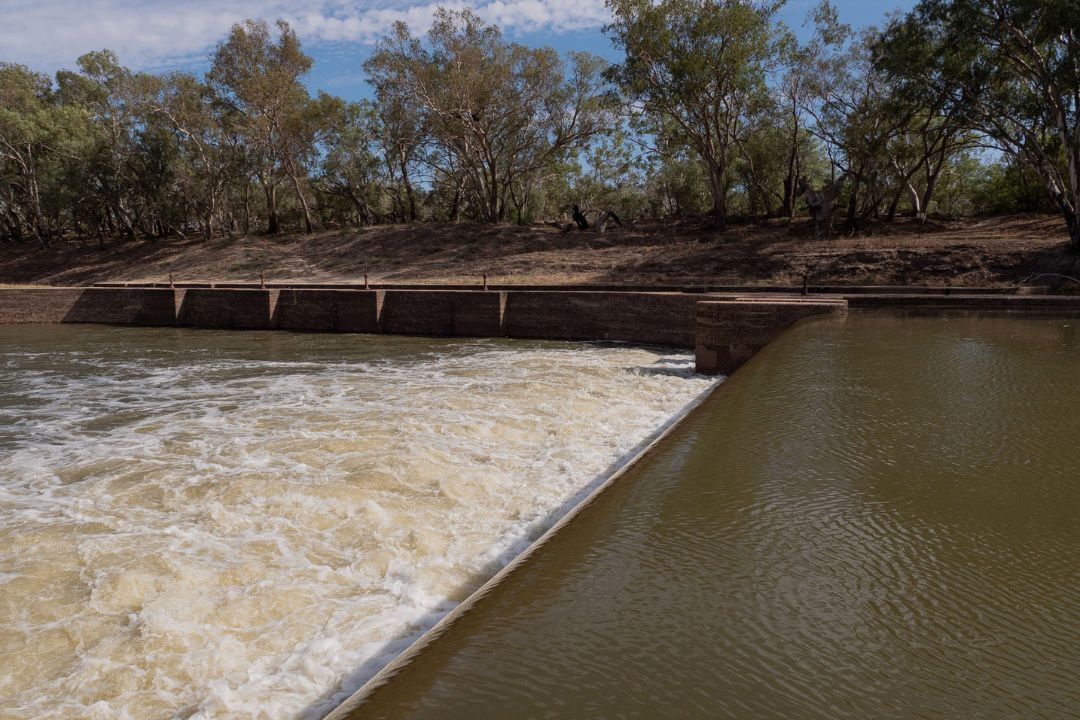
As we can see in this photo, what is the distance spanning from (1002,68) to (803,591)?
25.4 m

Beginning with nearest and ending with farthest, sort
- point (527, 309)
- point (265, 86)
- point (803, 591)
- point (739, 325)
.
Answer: point (803, 591)
point (739, 325)
point (527, 309)
point (265, 86)

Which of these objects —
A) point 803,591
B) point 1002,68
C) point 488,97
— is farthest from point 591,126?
point 803,591

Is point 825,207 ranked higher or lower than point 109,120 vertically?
lower

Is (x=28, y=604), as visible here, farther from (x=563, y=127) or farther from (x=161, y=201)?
(x=161, y=201)

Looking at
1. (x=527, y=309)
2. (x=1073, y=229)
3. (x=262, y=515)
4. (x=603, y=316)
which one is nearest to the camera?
(x=262, y=515)

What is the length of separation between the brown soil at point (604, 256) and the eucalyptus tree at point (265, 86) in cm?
580

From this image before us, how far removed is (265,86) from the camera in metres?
34.6

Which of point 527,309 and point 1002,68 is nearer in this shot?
point 527,309

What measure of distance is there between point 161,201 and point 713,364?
136ft

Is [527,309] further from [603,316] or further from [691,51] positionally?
[691,51]

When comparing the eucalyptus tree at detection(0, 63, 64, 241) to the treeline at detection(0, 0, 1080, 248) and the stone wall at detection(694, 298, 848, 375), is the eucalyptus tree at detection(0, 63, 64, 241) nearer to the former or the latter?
the treeline at detection(0, 0, 1080, 248)

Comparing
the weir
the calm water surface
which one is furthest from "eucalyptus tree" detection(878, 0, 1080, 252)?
the calm water surface

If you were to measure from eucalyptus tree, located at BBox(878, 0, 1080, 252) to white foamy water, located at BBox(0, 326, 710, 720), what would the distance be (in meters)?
16.2

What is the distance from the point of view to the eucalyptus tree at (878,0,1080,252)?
1845 centimetres
